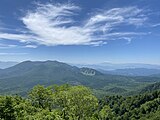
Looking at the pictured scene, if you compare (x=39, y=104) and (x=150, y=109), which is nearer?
(x=39, y=104)

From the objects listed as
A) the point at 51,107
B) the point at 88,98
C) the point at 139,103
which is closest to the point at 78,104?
the point at 88,98

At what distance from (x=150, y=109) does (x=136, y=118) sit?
10.8 m

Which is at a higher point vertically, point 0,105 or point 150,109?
point 0,105

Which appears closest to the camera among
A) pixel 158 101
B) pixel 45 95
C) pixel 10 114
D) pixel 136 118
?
pixel 10 114

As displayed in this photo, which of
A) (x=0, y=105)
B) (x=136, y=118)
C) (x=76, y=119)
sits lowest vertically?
(x=136, y=118)

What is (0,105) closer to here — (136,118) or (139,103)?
(136,118)

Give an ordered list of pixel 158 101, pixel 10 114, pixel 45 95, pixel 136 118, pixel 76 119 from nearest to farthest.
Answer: pixel 10 114 < pixel 76 119 < pixel 45 95 < pixel 136 118 < pixel 158 101

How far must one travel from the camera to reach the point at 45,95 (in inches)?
1665

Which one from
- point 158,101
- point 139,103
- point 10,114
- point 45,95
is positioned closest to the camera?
point 10,114

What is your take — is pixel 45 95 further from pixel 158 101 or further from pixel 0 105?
pixel 158 101

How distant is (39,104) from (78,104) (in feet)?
25.5

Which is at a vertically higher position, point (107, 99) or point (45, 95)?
point (45, 95)

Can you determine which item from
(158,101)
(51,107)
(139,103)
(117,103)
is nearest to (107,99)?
(117,103)

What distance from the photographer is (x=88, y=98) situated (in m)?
40.1
